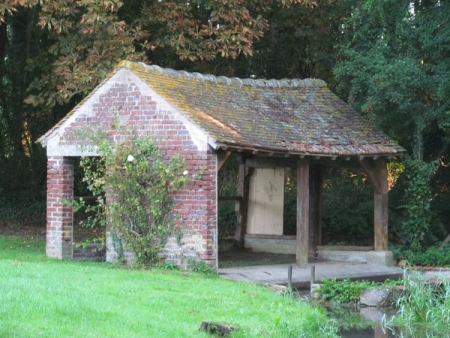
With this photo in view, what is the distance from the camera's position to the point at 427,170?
19953mm

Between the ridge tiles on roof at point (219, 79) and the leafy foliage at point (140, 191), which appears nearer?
the leafy foliage at point (140, 191)

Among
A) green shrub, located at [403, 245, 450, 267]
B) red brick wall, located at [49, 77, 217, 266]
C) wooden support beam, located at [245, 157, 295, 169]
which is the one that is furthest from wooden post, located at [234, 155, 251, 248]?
red brick wall, located at [49, 77, 217, 266]

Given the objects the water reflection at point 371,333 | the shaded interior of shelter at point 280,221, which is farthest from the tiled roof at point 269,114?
the water reflection at point 371,333

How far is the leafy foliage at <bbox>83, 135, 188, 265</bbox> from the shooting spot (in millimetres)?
16922

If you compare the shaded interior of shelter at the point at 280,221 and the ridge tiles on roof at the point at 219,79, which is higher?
the ridge tiles on roof at the point at 219,79

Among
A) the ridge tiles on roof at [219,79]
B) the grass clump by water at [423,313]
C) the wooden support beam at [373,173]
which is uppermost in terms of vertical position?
the ridge tiles on roof at [219,79]

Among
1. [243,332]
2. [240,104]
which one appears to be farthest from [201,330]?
[240,104]

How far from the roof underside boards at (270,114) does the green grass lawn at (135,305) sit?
317 centimetres

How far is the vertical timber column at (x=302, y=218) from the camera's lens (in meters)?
18.3

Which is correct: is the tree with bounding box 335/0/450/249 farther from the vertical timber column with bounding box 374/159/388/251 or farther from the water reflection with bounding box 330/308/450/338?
the water reflection with bounding box 330/308/450/338

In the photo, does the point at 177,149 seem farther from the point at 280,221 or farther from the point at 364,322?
the point at 280,221

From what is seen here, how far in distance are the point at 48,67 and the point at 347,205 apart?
894 cm

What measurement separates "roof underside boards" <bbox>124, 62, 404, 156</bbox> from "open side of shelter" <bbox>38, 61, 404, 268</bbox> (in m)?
0.03

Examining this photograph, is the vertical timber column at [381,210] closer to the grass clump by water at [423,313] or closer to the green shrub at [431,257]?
the green shrub at [431,257]
